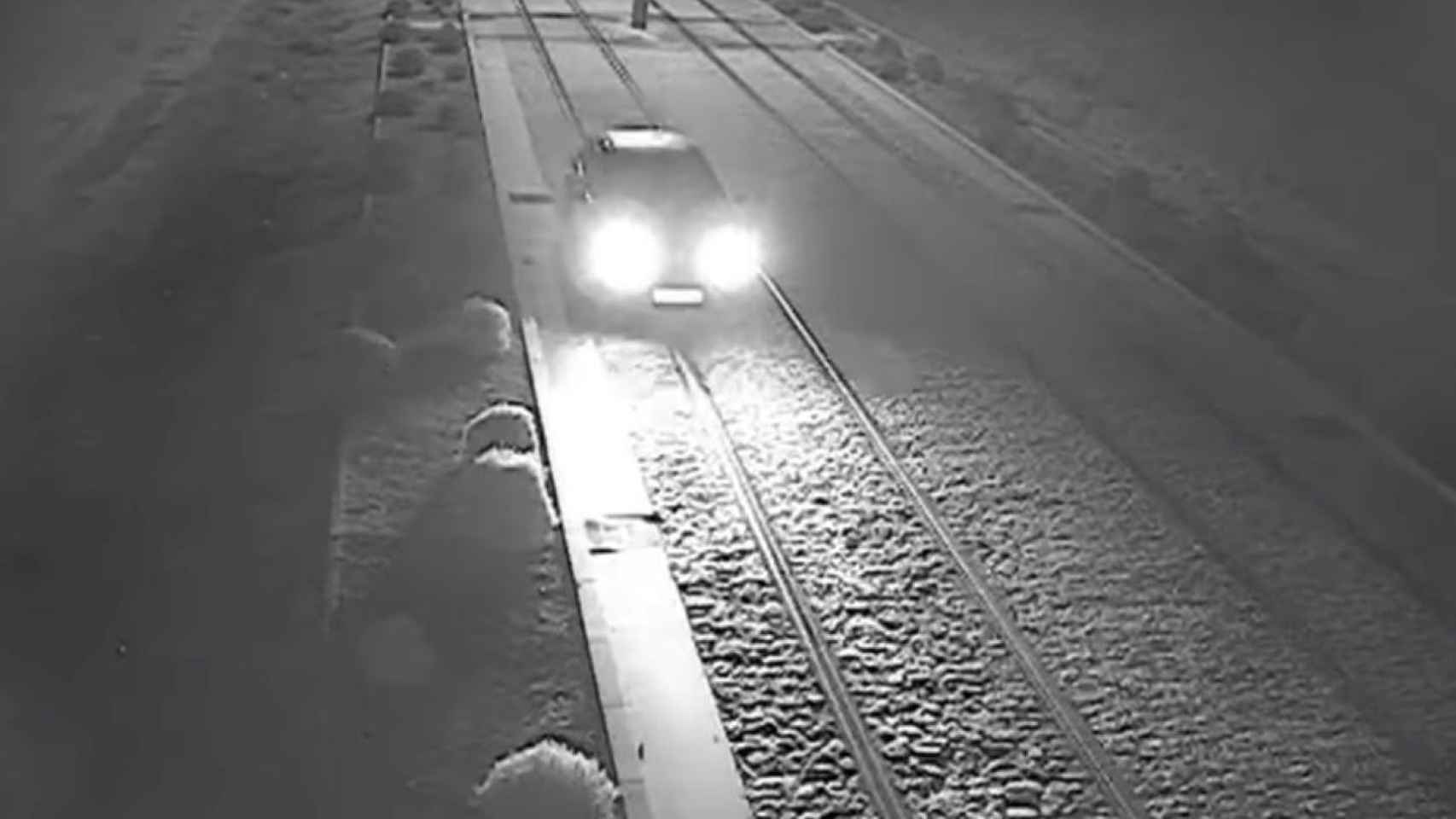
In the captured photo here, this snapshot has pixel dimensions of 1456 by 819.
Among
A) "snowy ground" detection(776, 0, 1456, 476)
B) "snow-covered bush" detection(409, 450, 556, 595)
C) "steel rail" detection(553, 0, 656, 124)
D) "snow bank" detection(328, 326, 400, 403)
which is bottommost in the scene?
"steel rail" detection(553, 0, 656, 124)

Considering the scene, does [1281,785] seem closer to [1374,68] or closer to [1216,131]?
[1216,131]

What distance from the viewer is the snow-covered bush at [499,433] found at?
1371 cm

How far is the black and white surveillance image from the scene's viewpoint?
392 inches

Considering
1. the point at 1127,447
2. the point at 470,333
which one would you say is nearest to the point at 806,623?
the point at 1127,447

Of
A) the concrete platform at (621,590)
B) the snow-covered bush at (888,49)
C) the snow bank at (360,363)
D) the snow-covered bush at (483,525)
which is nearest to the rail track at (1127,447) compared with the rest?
the concrete platform at (621,590)

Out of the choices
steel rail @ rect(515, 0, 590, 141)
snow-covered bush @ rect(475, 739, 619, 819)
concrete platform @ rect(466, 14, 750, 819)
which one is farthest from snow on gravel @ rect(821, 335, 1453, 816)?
steel rail @ rect(515, 0, 590, 141)

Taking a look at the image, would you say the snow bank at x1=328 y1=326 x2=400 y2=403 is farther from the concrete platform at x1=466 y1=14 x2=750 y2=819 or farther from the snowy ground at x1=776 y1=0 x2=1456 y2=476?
the snowy ground at x1=776 y1=0 x2=1456 y2=476

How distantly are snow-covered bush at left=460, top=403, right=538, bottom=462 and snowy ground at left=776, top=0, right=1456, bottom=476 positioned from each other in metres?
7.68

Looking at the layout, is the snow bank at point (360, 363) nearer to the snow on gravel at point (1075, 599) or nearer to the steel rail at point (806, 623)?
the snow on gravel at point (1075, 599)

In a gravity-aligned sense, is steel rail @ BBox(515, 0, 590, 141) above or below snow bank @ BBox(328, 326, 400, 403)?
below

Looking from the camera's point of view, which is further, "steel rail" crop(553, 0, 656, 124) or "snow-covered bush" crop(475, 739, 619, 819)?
"steel rail" crop(553, 0, 656, 124)

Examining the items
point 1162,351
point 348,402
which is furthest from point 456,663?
point 1162,351

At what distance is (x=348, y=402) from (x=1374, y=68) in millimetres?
27394

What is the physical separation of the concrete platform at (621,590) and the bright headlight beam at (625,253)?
539 mm
